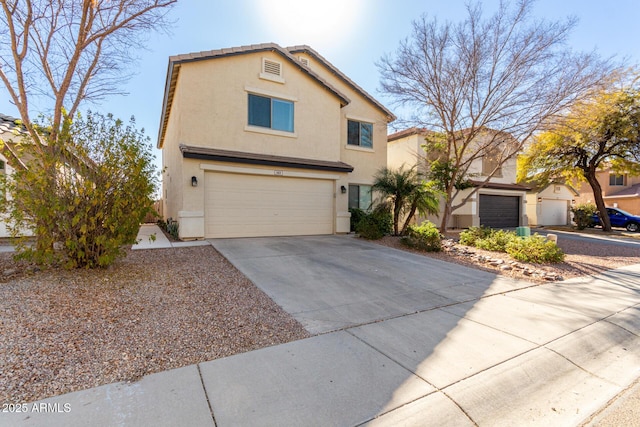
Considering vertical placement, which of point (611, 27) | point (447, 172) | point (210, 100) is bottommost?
point (447, 172)

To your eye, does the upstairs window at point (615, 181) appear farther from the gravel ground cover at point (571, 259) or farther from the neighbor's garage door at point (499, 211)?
the gravel ground cover at point (571, 259)

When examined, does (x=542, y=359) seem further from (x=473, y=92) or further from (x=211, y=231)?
(x=473, y=92)

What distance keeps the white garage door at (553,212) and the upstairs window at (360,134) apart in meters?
17.8

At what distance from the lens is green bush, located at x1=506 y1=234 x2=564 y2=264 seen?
28.2ft

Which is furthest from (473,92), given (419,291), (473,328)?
(473,328)

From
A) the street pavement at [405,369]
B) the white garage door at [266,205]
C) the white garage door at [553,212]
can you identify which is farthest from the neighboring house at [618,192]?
the street pavement at [405,369]

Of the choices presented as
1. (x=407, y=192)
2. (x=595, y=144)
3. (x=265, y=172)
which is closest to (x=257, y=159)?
(x=265, y=172)

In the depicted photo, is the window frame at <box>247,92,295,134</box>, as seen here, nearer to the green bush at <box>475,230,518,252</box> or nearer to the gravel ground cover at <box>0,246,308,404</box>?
the gravel ground cover at <box>0,246,308,404</box>

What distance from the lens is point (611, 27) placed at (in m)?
10.1

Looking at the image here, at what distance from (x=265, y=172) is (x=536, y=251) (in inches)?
357

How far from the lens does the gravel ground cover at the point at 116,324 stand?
9.46ft

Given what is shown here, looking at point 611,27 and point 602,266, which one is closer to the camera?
point 602,266

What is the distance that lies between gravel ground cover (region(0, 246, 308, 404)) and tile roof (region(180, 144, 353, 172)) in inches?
200

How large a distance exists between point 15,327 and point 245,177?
8211mm
